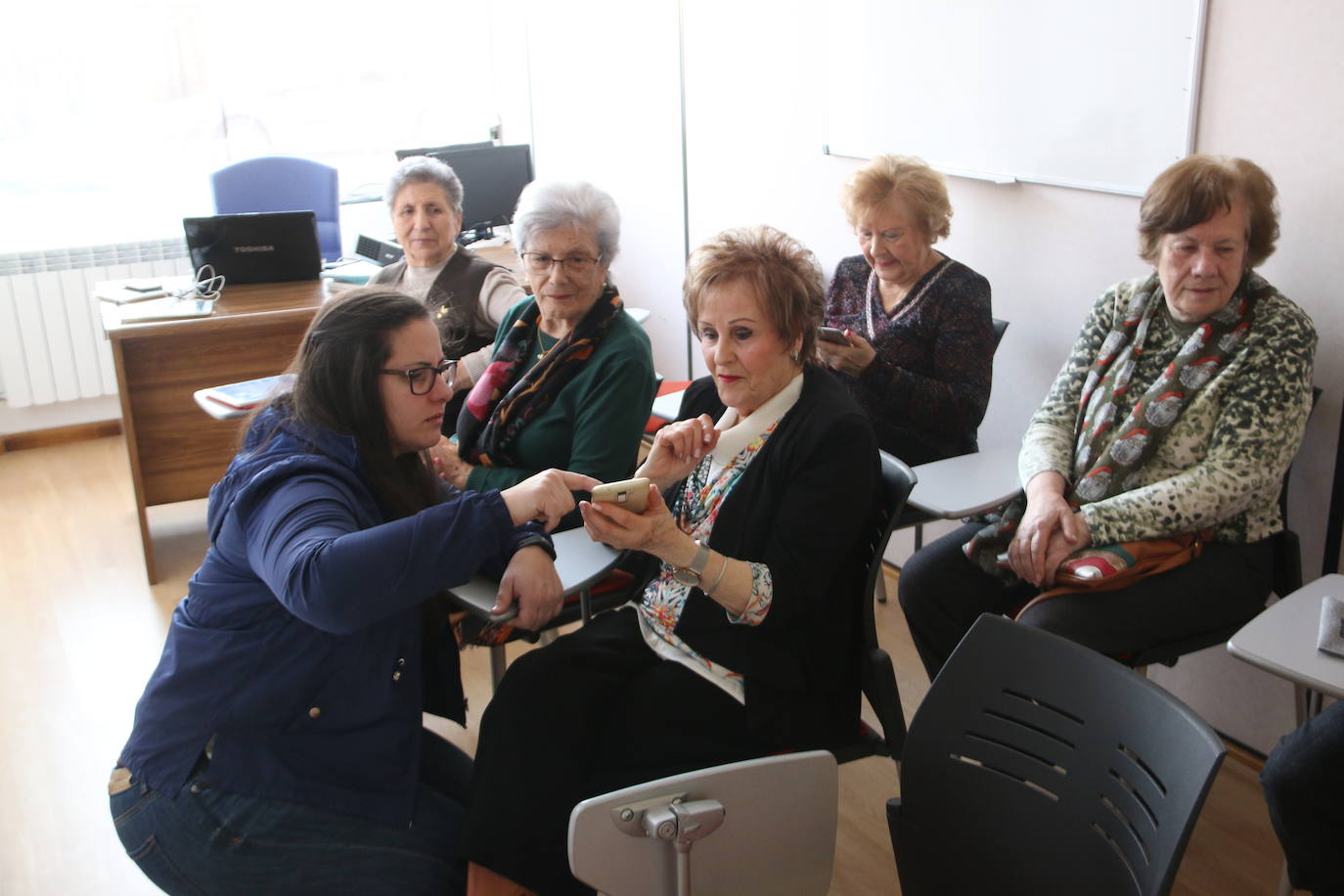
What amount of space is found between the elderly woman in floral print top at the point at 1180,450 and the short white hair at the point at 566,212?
1.00m

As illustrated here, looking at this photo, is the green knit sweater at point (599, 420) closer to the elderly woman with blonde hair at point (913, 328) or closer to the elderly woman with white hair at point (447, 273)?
the elderly woman with blonde hair at point (913, 328)

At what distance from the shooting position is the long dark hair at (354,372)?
161 centimetres

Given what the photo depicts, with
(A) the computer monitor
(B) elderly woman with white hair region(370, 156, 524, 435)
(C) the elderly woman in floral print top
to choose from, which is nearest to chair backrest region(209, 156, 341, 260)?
(A) the computer monitor

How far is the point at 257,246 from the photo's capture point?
3863 mm

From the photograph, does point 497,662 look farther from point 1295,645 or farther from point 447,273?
point 1295,645

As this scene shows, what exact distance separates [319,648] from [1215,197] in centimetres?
171

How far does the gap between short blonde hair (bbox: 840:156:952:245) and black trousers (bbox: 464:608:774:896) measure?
137cm

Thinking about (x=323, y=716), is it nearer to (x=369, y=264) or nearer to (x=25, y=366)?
(x=369, y=264)

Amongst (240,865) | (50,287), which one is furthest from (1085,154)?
(50,287)

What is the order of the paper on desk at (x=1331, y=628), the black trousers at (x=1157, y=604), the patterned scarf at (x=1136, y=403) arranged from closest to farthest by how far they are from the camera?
1. the paper on desk at (x=1331, y=628)
2. the black trousers at (x=1157, y=604)
3. the patterned scarf at (x=1136, y=403)

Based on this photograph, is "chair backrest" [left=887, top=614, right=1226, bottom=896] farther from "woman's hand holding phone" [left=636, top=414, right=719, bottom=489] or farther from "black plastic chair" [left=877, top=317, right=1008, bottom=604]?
"woman's hand holding phone" [left=636, top=414, right=719, bottom=489]

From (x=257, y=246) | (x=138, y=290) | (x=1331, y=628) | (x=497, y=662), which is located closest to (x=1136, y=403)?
(x=1331, y=628)

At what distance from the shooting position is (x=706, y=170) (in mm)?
4008

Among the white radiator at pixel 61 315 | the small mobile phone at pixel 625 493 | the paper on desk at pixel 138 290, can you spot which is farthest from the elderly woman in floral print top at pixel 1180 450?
the white radiator at pixel 61 315
